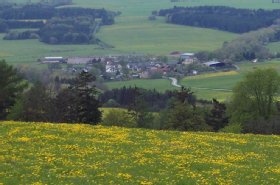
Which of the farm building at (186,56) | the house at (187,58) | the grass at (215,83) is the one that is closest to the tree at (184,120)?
the grass at (215,83)

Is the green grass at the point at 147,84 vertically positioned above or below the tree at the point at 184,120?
above

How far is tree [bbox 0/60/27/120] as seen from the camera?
67.2 meters

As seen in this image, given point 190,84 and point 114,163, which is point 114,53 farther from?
point 114,163

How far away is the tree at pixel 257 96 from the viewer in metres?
78.2

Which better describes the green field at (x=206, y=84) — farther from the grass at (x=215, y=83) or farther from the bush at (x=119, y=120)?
the bush at (x=119, y=120)

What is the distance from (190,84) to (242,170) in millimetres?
114044

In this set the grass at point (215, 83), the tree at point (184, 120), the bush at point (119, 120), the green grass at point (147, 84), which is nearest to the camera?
the tree at point (184, 120)

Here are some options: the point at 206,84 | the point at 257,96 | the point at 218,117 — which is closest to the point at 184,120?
the point at 257,96

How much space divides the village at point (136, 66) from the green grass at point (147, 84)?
262 inches

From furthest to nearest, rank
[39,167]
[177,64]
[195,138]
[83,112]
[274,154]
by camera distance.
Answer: [177,64], [83,112], [195,138], [274,154], [39,167]

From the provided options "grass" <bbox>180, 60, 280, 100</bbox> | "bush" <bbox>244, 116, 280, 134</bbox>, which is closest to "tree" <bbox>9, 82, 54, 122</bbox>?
"bush" <bbox>244, 116, 280, 134</bbox>

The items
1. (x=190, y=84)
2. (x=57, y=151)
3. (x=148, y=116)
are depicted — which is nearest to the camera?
(x=57, y=151)

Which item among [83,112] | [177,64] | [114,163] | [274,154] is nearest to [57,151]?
[114,163]

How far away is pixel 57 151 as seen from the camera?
Result: 103ft
